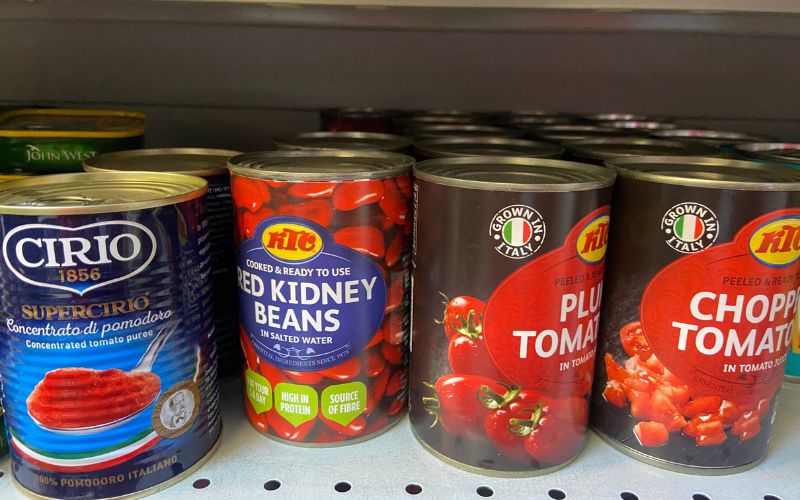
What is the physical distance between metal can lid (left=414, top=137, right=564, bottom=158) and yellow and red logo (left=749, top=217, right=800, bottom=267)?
34 cm

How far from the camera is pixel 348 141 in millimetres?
1309

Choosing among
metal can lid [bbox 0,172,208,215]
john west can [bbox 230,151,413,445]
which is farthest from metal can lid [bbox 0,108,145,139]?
john west can [bbox 230,151,413,445]

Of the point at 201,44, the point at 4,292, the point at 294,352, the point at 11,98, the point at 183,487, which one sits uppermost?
the point at 201,44

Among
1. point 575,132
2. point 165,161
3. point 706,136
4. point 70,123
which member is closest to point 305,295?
point 165,161

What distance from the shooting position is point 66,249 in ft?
2.41

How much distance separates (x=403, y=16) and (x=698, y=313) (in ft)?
3.16

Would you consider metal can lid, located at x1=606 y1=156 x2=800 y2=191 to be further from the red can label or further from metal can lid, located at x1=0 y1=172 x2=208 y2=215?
metal can lid, located at x1=0 y1=172 x2=208 y2=215

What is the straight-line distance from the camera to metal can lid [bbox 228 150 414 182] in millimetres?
844

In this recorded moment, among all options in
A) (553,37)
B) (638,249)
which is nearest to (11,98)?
(553,37)

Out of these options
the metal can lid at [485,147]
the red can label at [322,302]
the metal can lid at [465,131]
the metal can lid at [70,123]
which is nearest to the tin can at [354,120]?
the metal can lid at [465,131]

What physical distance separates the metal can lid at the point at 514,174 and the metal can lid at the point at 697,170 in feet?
0.16

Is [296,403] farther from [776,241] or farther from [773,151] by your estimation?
[773,151]

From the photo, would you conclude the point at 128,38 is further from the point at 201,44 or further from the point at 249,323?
the point at 249,323

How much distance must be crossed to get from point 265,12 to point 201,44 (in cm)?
27
